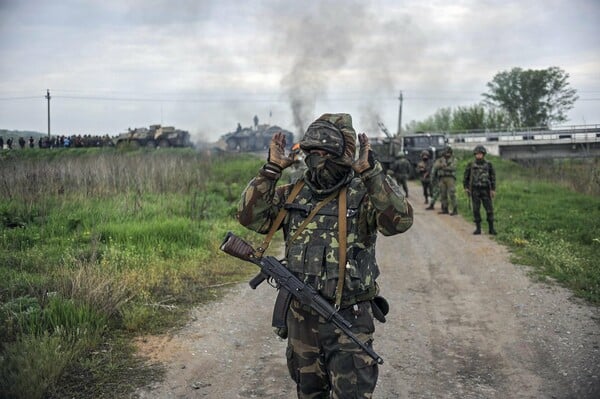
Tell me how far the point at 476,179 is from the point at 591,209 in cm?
423

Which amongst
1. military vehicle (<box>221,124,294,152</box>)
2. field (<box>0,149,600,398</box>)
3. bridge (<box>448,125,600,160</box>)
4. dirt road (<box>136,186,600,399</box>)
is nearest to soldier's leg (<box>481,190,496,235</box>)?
field (<box>0,149,600,398</box>)

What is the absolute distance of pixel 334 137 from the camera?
3289 mm

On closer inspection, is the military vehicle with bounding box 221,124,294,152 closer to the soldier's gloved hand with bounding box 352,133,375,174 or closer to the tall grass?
the tall grass

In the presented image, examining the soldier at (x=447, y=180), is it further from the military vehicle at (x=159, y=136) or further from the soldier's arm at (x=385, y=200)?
the military vehicle at (x=159, y=136)

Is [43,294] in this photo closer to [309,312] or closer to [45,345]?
[45,345]

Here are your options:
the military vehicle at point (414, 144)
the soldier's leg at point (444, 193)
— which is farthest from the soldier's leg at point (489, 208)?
the military vehicle at point (414, 144)

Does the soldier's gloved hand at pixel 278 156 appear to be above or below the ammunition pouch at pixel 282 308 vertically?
above

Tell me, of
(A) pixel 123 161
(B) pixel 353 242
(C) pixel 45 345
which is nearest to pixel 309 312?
(B) pixel 353 242

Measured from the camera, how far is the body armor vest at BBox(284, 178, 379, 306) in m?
3.27

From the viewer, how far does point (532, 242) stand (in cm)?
1061

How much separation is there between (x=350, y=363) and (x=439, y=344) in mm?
2653

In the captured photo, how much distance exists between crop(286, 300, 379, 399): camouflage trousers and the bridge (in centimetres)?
3557

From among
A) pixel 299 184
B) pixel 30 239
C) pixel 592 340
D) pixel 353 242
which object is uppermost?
pixel 299 184

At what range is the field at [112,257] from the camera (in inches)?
185
